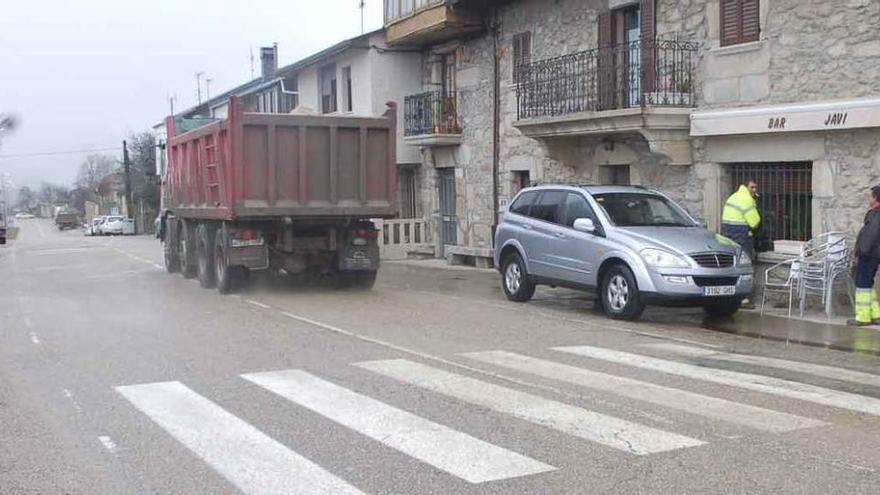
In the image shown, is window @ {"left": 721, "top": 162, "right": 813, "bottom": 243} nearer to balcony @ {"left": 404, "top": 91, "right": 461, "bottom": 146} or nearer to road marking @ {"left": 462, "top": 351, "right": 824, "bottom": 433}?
road marking @ {"left": 462, "top": 351, "right": 824, "bottom": 433}

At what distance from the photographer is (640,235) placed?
38.0 ft

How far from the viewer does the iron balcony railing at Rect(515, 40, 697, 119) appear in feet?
48.2

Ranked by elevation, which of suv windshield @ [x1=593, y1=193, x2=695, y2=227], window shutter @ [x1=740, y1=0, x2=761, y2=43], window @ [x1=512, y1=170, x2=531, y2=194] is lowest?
suv windshield @ [x1=593, y1=193, x2=695, y2=227]

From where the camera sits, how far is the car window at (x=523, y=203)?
1388 centimetres

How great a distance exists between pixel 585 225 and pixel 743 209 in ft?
7.86

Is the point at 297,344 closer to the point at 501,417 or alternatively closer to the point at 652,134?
the point at 501,417

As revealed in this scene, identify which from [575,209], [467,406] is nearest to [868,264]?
[575,209]

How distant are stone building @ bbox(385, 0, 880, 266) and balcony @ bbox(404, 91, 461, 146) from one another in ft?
2.42

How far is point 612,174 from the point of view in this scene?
17.2 meters

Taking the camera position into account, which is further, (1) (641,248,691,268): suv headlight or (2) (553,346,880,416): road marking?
(1) (641,248,691,268): suv headlight

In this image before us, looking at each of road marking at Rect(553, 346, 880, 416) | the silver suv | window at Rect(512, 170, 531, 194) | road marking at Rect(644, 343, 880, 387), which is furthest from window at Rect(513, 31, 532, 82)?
road marking at Rect(553, 346, 880, 416)

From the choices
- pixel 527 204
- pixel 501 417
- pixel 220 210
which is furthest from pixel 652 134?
pixel 501 417

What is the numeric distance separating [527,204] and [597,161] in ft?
12.3

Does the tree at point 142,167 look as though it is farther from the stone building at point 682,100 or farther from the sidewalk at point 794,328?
the sidewalk at point 794,328
